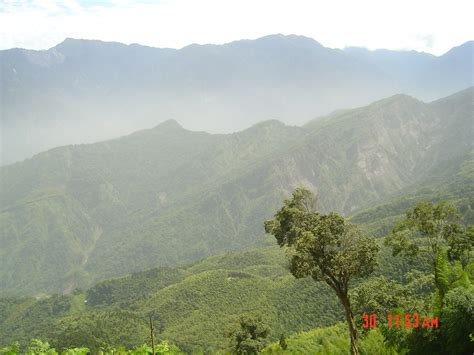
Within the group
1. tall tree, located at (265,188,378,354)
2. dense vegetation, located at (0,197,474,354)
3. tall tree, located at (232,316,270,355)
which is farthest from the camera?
dense vegetation, located at (0,197,474,354)

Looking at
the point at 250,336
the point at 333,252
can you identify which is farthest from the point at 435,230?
the point at 250,336

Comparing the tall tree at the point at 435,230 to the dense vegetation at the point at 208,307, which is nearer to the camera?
the tall tree at the point at 435,230

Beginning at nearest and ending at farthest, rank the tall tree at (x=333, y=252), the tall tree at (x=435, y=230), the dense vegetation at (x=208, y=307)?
the tall tree at (x=333, y=252) → the tall tree at (x=435, y=230) → the dense vegetation at (x=208, y=307)

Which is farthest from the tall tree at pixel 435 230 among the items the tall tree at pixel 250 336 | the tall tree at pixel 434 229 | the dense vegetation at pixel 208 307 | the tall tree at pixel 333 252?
the tall tree at pixel 250 336

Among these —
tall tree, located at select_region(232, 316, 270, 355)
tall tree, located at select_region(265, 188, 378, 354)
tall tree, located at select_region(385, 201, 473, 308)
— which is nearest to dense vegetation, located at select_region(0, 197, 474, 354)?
tall tree, located at select_region(232, 316, 270, 355)

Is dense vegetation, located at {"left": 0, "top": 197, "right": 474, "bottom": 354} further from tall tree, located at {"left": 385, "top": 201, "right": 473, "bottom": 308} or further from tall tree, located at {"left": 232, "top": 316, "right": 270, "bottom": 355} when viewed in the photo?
tall tree, located at {"left": 385, "top": 201, "right": 473, "bottom": 308}

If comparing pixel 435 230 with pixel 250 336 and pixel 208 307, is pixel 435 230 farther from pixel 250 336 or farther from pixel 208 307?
pixel 208 307

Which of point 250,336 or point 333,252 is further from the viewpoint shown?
point 250,336

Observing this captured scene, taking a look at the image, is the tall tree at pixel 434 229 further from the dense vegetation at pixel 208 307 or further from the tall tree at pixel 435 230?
the dense vegetation at pixel 208 307

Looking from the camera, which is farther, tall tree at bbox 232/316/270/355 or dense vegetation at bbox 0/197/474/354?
dense vegetation at bbox 0/197/474/354

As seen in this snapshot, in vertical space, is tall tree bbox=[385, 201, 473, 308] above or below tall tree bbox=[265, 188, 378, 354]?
below

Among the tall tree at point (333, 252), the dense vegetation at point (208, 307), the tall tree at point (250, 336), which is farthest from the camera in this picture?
the dense vegetation at point (208, 307)

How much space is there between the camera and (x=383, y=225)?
174 m

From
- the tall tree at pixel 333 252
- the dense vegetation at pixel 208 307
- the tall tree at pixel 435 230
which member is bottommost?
the dense vegetation at pixel 208 307
